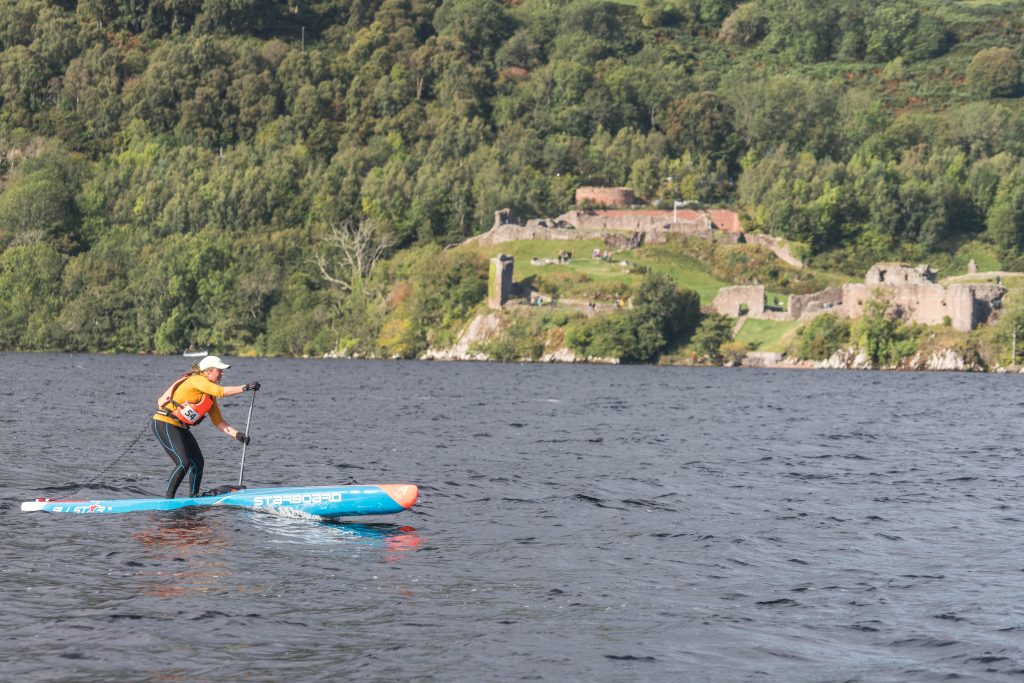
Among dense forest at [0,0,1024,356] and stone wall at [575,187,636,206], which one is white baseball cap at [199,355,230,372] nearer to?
dense forest at [0,0,1024,356]

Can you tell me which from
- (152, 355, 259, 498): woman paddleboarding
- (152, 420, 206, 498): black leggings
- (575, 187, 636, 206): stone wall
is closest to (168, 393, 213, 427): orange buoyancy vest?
(152, 355, 259, 498): woman paddleboarding

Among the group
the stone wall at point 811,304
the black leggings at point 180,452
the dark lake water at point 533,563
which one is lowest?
the dark lake water at point 533,563

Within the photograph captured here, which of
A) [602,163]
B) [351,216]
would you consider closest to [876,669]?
[351,216]

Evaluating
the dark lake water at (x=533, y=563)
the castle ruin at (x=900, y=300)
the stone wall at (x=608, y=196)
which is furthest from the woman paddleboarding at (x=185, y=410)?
the stone wall at (x=608, y=196)

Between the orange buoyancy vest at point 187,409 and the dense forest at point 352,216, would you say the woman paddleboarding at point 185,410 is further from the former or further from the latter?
the dense forest at point 352,216

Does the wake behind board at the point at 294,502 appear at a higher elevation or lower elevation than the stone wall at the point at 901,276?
lower

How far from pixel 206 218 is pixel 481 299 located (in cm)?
4637

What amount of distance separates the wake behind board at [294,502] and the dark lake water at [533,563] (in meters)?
0.27

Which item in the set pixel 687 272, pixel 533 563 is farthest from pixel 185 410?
pixel 687 272

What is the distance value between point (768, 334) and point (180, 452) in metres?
104

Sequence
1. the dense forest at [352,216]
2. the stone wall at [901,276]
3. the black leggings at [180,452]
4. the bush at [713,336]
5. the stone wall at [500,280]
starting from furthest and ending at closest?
the dense forest at [352,216] → the stone wall at [500,280] → the stone wall at [901,276] → the bush at [713,336] → the black leggings at [180,452]

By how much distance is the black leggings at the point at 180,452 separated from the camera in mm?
27172

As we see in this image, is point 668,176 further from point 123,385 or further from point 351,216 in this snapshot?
point 123,385

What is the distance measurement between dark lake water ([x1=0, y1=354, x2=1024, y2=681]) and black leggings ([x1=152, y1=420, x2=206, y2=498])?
37.4 inches
